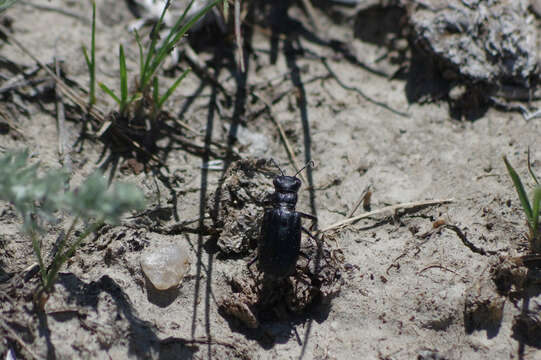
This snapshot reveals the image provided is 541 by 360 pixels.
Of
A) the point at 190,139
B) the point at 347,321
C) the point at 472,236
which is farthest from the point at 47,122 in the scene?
the point at 472,236

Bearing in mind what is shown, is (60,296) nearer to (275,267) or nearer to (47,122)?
(275,267)

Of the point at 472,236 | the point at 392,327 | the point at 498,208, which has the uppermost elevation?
the point at 498,208

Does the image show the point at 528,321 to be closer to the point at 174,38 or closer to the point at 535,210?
the point at 535,210

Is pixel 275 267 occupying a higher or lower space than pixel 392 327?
higher

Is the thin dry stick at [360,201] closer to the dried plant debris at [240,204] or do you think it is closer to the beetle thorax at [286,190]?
the beetle thorax at [286,190]

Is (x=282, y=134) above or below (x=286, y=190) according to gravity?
above

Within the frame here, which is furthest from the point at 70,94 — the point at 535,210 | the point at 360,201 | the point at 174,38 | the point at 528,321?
the point at 528,321

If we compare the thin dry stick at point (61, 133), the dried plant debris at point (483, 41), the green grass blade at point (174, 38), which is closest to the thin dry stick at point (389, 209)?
the dried plant debris at point (483, 41)

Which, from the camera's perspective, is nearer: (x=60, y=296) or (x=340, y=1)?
(x=60, y=296)
